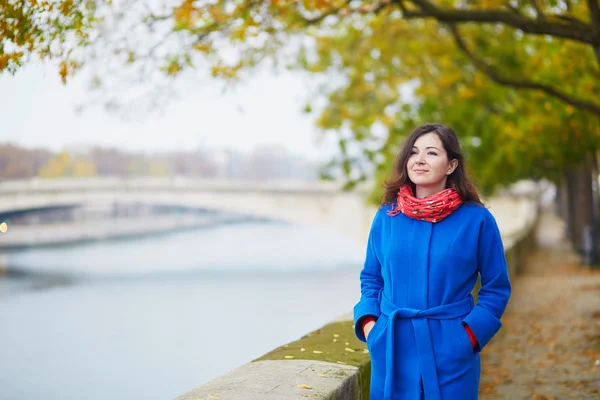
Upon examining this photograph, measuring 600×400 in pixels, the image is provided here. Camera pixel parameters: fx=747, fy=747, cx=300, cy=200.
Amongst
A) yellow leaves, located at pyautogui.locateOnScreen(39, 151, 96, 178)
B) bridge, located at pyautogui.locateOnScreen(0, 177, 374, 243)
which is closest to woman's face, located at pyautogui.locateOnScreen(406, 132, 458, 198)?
bridge, located at pyautogui.locateOnScreen(0, 177, 374, 243)

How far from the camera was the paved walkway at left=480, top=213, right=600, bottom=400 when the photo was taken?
19.3 feet

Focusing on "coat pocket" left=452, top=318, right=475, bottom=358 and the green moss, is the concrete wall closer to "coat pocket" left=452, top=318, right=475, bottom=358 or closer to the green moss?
the green moss

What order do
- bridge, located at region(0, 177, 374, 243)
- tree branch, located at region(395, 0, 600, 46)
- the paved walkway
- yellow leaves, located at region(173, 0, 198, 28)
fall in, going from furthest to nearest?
1. bridge, located at region(0, 177, 374, 243)
2. tree branch, located at region(395, 0, 600, 46)
3. yellow leaves, located at region(173, 0, 198, 28)
4. the paved walkway

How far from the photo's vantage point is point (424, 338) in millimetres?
2713

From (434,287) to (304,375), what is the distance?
79 cm

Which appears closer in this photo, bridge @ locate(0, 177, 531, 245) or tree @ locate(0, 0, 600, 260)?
tree @ locate(0, 0, 600, 260)

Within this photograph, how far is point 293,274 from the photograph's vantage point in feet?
103

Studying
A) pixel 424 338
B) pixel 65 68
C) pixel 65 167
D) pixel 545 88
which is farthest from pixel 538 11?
pixel 65 167

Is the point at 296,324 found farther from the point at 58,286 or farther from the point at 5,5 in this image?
the point at 5,5

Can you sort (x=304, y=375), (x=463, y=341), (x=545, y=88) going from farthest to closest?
(x=545, y=88) < (x=304, y=375) < (x=463, y=341)

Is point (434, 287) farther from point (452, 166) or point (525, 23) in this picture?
point (525, 23)

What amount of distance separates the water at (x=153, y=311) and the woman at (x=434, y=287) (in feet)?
34.3

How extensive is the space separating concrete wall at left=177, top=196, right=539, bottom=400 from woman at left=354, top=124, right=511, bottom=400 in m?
0.33

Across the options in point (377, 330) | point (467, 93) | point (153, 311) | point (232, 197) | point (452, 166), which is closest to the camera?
point (377, 330)
